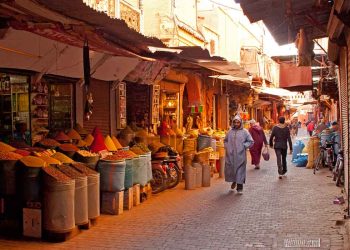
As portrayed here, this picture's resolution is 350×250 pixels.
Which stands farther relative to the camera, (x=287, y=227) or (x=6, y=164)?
(x=287, y=227)

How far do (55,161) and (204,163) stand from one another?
547 centimetres

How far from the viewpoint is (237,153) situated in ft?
35.2

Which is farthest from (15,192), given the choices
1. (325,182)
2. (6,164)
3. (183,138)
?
(325,182)

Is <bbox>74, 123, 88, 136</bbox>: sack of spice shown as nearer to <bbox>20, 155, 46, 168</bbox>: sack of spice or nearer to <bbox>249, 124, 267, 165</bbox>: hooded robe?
<bbox>20, 155, 46, 168</bbox>: sack of spice

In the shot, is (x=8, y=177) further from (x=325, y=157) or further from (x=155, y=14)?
(x=155, y=14)

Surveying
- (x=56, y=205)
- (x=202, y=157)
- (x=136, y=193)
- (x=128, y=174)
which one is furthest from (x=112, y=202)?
(x=202, y=157)

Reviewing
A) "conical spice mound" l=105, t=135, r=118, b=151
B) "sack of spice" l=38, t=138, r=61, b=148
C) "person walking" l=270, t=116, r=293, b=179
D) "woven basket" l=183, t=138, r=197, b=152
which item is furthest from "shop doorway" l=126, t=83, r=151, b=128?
"sack of spice" l=38, t=138, r=61, b=148

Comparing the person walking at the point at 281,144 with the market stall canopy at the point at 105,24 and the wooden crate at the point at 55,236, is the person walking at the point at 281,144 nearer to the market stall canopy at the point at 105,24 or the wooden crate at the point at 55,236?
the market stall canopy at the point at 105,24

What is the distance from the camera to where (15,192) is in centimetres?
680

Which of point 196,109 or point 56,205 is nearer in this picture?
point 56,205

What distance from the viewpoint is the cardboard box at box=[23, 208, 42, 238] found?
659 centimetres

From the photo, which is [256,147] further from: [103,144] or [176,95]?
[103,144]

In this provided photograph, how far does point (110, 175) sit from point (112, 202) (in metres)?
0.52

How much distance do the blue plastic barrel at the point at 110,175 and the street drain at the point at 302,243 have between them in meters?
3.14
